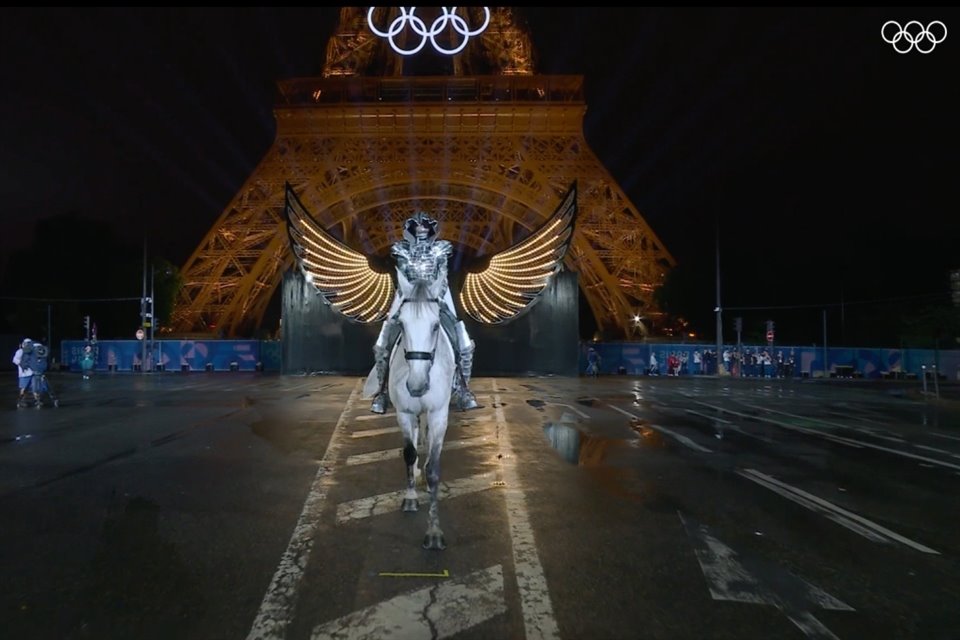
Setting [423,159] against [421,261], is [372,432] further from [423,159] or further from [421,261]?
[423,159]

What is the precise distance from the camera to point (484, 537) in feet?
19.4

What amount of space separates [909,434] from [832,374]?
29.7 metres

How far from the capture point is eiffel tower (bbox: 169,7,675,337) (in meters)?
39.0

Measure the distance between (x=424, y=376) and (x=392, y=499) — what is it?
7.64 ft

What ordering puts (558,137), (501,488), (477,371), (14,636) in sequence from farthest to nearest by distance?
(558,137) < (477,371) < (501,488) < (14,636)

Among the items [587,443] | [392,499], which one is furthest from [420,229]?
[587,443]

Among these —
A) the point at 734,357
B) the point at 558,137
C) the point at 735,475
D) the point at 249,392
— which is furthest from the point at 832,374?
the point at 735,475

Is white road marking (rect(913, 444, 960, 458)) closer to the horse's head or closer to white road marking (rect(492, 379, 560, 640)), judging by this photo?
white road marking (rect(492, 379, 560, 640))

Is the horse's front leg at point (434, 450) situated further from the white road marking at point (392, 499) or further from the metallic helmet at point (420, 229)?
the metallic helmet at point (420, 229)

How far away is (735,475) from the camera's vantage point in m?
8.87

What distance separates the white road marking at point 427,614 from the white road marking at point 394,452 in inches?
194

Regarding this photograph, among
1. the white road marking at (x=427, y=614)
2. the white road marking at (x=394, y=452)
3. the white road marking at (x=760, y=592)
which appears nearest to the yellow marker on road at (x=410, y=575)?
the white road marking at (x=427, y=614)

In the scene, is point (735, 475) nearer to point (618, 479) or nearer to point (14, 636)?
point (618, 479)

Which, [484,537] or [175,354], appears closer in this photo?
[484,537]
